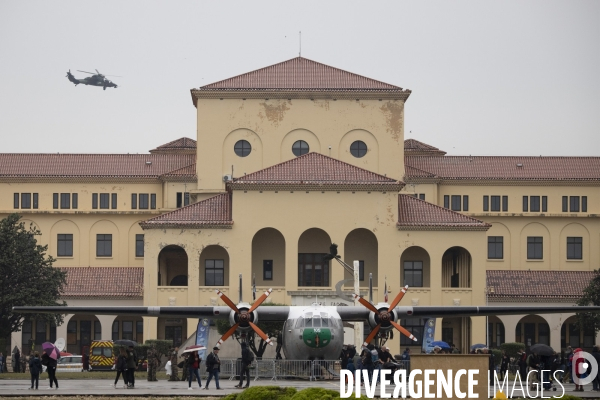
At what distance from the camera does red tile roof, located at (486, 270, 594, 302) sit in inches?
3802

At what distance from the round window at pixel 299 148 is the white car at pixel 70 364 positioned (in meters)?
25.1

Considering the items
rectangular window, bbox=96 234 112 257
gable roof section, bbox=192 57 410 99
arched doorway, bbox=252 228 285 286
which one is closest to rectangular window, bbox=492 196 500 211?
gable roof section, bbox=192 57 410 99

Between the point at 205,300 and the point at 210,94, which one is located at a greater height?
the point at 210,94

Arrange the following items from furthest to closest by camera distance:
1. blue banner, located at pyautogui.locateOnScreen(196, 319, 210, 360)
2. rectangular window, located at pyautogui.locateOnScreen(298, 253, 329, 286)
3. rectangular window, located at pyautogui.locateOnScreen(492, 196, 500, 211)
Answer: rectangular window, located at pyautogui.locateOnScreen(492, 196, 500, 211) → rectangular window, located at pyautogui.locateOnScreen(298, 253, 329, 286) → blue banner, located at pyautogui.locateOnScreen(196, 319, 210, 360)

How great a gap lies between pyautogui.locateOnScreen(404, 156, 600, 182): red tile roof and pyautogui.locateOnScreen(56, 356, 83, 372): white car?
3314 cm

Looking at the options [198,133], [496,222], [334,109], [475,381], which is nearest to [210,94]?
[198,133]

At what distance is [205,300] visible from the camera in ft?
298

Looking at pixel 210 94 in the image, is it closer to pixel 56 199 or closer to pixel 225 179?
pixel 225 179

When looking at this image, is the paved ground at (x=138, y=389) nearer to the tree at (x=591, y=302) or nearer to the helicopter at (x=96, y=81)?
the tree at (x=591, y=302)

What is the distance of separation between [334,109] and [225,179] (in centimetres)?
1024

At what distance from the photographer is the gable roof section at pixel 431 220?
91062 millimetres

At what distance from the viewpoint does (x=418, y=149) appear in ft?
374

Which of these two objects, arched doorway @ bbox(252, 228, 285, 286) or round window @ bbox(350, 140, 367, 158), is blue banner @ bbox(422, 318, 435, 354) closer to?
arched doorway @ bbox(252, 228, 285, 286)

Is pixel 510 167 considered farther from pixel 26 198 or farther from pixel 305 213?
pixel 26 198
